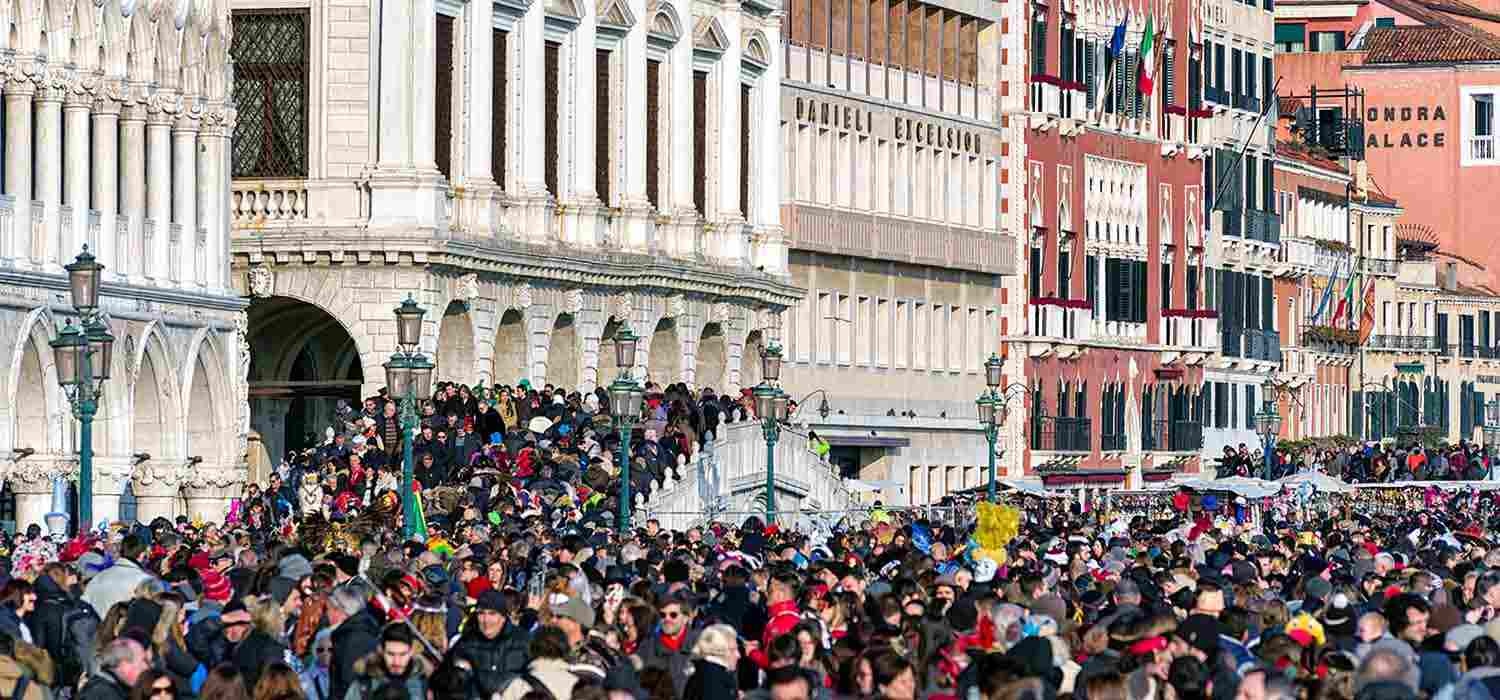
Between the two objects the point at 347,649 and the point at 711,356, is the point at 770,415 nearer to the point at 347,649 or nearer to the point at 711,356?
the point at 711,356

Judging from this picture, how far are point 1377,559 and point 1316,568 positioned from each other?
0.64 metres

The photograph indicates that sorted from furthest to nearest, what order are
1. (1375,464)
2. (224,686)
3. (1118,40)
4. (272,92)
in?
1. (1118,40)
2. (1375,464)
3. (272,92)
4. (224,686)

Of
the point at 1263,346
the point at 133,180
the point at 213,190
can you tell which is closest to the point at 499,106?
the point at 213,190

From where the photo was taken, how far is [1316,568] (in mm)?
33562

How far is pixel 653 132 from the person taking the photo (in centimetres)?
6962

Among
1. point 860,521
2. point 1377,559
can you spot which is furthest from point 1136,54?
point 1377,559

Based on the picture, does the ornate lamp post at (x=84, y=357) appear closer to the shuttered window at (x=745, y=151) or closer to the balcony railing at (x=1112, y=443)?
the shuttered window at (x=745, y=151)

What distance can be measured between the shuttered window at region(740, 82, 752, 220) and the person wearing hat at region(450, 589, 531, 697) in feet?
162

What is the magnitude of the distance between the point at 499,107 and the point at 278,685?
43.8 m

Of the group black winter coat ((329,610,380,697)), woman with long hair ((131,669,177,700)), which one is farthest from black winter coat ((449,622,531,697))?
woman with long hair ((131,669,177,700))

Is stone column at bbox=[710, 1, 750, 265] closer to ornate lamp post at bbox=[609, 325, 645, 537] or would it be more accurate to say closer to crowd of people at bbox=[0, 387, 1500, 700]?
ornate lamp post at bbox=[609, 325, 645, 537]

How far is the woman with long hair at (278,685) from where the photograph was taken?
792 inches

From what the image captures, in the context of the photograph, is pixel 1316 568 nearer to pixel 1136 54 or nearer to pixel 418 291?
pixel 418 291

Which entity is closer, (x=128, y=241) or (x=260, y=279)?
(x=128, y=241)
